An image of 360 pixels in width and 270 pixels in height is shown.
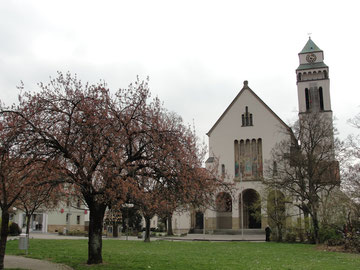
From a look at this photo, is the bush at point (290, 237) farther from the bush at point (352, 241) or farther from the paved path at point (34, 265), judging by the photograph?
the paved path at point (34, 265)

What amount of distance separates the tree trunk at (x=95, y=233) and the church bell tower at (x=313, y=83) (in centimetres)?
4659

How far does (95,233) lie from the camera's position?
1574 cm

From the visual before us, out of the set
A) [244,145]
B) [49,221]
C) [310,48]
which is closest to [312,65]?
[310,48]

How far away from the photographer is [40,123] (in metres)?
14.0

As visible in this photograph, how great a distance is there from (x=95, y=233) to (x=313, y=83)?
168 ft

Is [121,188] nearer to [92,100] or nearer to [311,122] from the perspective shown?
[92,100]

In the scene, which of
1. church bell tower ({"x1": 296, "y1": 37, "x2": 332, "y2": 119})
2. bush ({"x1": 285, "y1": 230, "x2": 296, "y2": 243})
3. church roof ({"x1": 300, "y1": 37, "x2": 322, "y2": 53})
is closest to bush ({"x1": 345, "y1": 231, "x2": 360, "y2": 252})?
bush ({"x1": 285, "y1": 230, "x2": 296, "y2": 243})

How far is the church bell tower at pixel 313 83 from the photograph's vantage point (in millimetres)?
57344

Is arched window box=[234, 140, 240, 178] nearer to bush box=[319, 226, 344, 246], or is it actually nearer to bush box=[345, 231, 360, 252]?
bush box=[319, 226, 344, 246]

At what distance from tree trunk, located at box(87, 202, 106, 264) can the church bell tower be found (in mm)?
46588

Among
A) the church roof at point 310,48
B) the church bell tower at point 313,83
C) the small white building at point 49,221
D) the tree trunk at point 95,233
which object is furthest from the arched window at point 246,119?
the tree trunk at point 95,233

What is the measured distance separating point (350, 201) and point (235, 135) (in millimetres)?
29186

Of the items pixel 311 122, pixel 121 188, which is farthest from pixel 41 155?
Answer: pixel 311 122

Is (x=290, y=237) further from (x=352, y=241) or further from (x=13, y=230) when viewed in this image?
(x=13, y=230)
